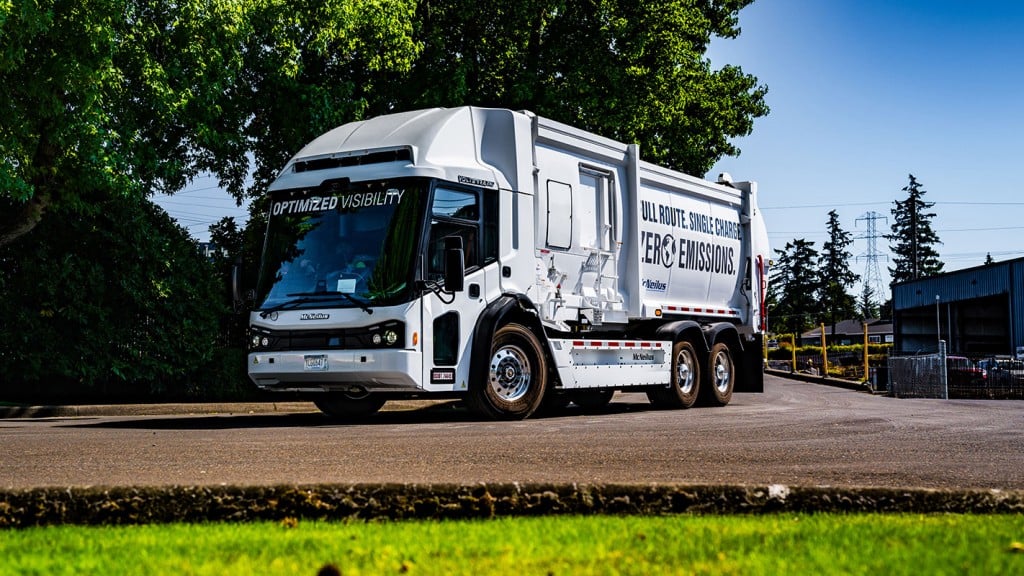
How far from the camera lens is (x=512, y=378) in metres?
13.9

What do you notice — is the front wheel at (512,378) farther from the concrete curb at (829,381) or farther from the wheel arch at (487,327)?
the concrete curb at (829,381)

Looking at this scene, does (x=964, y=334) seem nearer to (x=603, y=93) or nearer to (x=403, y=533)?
(x=603, y=93)

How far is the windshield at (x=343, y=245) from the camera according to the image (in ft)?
41.7

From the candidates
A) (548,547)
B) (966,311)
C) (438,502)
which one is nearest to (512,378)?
(438,502)

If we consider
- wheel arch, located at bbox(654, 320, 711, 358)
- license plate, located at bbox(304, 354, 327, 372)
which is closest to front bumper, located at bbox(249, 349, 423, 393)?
license plate, located at bbox(304, 354, 327, 372)

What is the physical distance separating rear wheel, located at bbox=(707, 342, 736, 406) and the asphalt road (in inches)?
180

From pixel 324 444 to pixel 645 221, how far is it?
27.7 feet

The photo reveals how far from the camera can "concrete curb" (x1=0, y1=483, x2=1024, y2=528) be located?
213 inches

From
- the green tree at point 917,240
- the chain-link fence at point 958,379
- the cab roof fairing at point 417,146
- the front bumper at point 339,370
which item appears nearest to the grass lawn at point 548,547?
the front bumper at point 339,370

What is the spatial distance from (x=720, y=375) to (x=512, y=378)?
234 inches

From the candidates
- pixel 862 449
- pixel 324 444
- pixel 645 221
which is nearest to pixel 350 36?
pixel 645 221

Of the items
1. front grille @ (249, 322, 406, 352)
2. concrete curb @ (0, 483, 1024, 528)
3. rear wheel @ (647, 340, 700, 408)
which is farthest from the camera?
rear wheel @ (647, 340, 700, 408)

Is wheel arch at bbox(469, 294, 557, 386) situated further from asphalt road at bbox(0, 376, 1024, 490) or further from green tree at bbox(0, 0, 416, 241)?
green tree at bbox(0, 0, 416, 241)

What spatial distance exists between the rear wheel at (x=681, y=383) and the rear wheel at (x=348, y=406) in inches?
175
